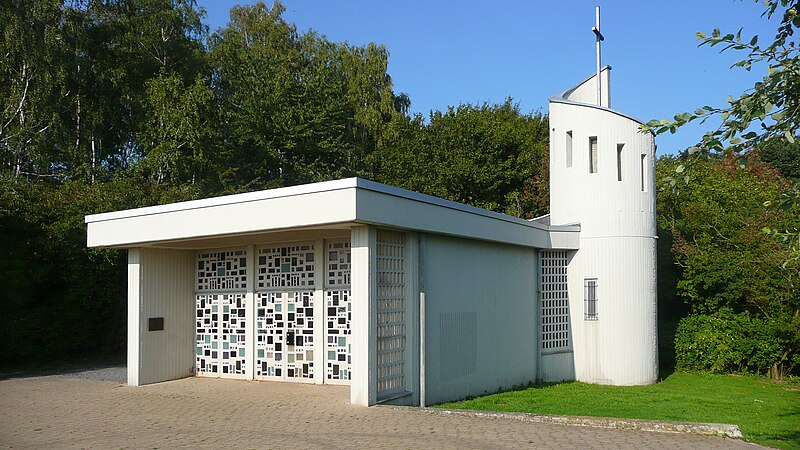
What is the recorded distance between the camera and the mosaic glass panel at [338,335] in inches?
529

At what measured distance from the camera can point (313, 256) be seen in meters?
14.0

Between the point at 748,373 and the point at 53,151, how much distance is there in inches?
897

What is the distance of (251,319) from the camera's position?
14594 mm

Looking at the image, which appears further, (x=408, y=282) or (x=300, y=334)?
(x=300, y=334)

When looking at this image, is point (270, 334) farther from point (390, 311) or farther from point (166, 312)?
point (390, 311)

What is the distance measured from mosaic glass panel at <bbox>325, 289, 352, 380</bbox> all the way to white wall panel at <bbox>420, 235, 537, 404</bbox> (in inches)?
68.1

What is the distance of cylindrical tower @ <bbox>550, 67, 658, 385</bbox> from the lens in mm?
16109

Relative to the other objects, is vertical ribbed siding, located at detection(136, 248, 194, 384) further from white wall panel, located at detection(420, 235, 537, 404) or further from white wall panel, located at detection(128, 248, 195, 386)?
white wall panel, located at detection(420, 235, 537, 404)

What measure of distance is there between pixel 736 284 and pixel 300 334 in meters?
11.3

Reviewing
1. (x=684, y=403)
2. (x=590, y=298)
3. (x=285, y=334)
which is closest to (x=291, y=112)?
(x=590, y=298)

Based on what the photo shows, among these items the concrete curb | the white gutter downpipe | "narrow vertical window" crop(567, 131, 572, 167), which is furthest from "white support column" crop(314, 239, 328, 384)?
"narrow vertical window" crop(567, 131, 572, 167)

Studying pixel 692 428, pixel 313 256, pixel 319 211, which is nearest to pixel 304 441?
pixel 319 211

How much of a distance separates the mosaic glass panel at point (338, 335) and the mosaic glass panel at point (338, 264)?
0.58 feet

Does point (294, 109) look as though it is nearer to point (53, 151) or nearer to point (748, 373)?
point (53, 151)
